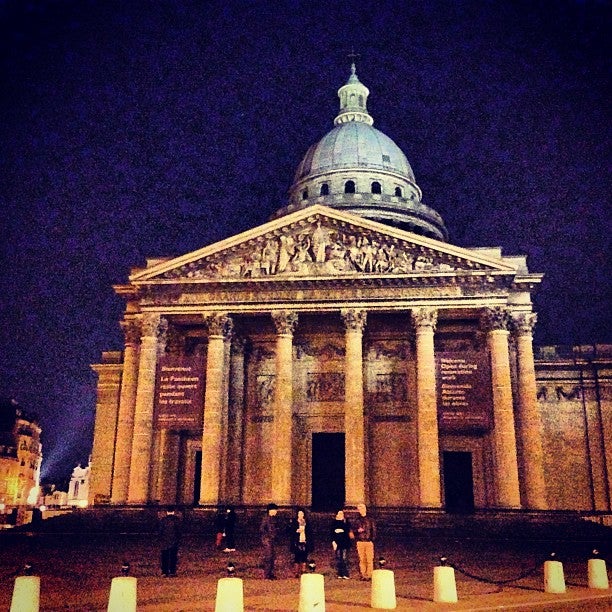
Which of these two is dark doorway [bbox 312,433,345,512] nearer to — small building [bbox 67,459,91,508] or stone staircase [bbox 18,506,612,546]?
stone staircase [bbox 18,506,612,546]

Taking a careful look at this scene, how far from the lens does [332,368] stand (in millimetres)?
36312

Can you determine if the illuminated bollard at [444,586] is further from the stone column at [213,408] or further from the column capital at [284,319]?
the column capital at [284,319]

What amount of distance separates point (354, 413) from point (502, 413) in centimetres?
673

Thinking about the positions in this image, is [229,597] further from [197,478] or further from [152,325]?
[197,478]

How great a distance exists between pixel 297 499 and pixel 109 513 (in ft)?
33.6

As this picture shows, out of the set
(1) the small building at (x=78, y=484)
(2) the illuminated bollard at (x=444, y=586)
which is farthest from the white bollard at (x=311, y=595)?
A: (1) the small building at (x=78, y=484)

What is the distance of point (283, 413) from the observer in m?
32.0

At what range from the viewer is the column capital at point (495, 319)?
31406 mm

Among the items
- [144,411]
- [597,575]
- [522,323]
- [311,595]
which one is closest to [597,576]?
[597,575]

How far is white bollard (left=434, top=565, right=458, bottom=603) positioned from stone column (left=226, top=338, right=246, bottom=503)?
2333cm

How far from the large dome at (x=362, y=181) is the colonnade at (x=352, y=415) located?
66.4 feet

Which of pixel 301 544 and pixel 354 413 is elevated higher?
pixel 354 413

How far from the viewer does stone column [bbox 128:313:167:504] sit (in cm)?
3144

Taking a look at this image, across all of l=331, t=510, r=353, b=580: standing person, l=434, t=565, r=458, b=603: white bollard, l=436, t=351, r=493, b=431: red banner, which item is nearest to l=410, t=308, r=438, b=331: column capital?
l=436, t=351, r=493, b=431: red banner
